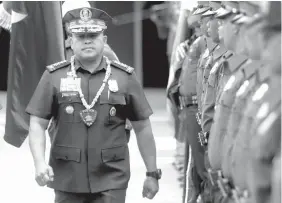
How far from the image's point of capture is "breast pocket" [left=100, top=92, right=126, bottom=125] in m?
6.79

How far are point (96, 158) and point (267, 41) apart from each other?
7.80 ft

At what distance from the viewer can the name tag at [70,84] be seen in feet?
22.3

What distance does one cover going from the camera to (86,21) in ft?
22.9

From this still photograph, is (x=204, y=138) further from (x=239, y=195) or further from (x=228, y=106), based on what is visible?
(x=239, y=195)

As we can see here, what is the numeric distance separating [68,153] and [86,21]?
0.95 meters

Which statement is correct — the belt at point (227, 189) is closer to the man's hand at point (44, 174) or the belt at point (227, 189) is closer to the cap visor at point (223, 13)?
the cap visor at point (223, 13)

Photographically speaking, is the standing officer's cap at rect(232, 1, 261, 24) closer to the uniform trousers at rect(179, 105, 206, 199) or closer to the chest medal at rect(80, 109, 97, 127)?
the chest medal at rect(80, 109, 97, 127)

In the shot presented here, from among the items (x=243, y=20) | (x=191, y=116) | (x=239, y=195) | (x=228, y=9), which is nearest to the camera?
(x=239, y=195)

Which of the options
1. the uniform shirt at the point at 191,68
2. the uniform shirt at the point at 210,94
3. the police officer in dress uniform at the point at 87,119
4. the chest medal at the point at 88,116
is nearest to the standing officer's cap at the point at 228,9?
the uniform shirt at the point at 210,94

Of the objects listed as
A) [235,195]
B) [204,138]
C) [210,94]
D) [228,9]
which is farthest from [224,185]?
[204,138]

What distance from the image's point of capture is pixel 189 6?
10281 mm

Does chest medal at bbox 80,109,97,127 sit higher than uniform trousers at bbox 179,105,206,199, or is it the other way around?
chest medal at bbox 80,109,97,127

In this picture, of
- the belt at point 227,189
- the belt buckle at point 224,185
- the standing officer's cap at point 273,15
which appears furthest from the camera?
the belt buckle at point 224,185

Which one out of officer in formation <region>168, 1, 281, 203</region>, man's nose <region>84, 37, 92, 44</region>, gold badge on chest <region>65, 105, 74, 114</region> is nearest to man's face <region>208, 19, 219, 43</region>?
officer in formation <region>168, 1, 281, 203</region>
